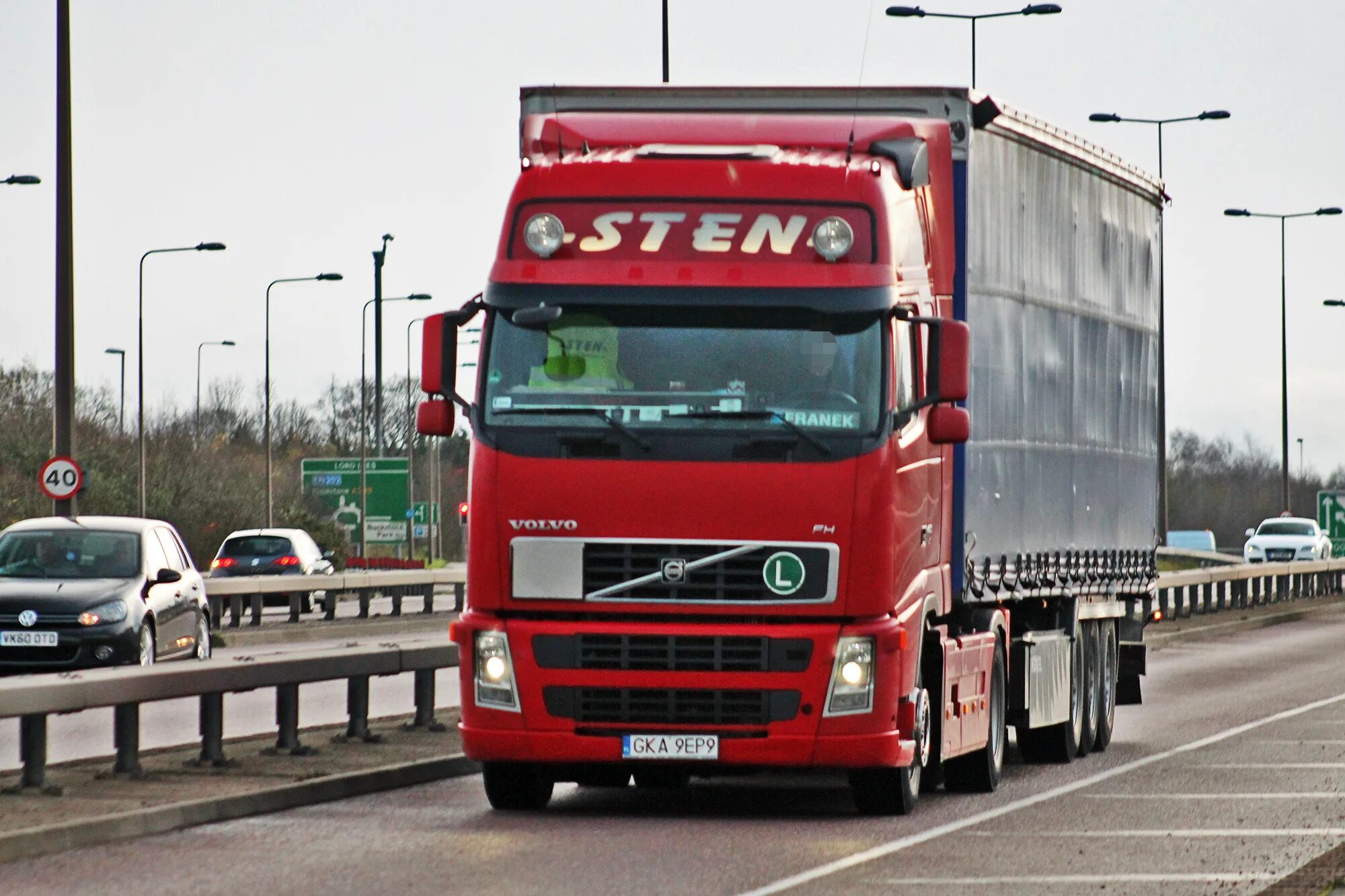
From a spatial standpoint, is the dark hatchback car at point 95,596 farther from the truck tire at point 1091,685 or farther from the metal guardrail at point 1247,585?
the metal guardrail at point 1247,585

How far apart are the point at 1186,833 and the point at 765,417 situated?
2.83 m

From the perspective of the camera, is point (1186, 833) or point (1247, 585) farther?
point (1247, 585)

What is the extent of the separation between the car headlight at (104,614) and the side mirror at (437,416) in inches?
403

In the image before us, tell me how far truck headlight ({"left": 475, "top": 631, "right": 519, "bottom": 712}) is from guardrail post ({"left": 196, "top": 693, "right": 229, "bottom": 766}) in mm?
2272

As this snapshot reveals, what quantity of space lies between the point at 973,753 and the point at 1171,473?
524 feet

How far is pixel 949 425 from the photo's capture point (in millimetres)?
13125

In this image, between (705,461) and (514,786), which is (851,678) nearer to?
(705,461)

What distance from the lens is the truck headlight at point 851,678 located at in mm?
12727

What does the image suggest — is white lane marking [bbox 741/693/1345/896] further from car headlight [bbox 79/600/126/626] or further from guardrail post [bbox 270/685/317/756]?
car headlight [bbox 79/600/126/626]

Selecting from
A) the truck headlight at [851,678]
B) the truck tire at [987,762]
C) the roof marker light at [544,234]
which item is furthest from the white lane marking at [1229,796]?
the roof marker light at [544,234]

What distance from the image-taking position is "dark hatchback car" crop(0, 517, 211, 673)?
73.4ft

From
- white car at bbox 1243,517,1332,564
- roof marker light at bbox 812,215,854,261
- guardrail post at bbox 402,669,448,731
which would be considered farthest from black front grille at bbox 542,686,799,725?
white car at bbox 1243,517,1332,564

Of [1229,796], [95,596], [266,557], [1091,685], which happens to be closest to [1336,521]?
[266,557]

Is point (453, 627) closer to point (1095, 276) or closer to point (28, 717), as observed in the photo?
point (28, 717)
